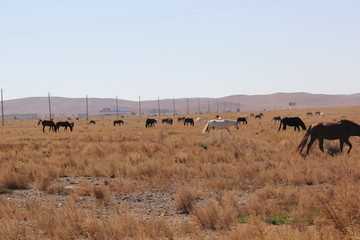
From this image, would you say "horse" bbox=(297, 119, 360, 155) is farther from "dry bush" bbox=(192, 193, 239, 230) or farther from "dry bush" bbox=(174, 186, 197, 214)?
"dry bush" bbox=(192, 193, 239, 230)

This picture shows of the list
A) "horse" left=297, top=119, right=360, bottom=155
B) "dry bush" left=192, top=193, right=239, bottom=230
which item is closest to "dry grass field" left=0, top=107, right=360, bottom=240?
"dry bush" left=192, top=193, right=239, bottom=230

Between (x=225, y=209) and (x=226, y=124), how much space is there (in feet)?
→ 82.7

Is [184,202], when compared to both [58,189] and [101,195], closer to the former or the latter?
[101,195]

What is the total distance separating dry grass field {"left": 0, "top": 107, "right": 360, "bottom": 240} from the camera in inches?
271

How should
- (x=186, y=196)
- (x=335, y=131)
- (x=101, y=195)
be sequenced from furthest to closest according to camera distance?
(x=335, y=131), (x=101, y=195), (x=186, y=196)

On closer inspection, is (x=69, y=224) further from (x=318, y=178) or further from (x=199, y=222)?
(x=318, y=178)

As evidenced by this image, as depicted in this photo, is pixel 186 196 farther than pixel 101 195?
No

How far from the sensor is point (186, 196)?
9.32 m

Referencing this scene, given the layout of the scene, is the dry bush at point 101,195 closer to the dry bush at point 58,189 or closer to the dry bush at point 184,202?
the dry bush at point 58,189

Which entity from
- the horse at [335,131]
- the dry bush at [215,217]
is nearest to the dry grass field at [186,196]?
the dry bush at [215,217]

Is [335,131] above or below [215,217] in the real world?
above

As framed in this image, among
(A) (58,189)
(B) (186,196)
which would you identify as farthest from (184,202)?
(A) (58,189)

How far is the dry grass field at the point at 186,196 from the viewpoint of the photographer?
6.88 m

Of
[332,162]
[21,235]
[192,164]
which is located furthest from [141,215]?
[332,162]
